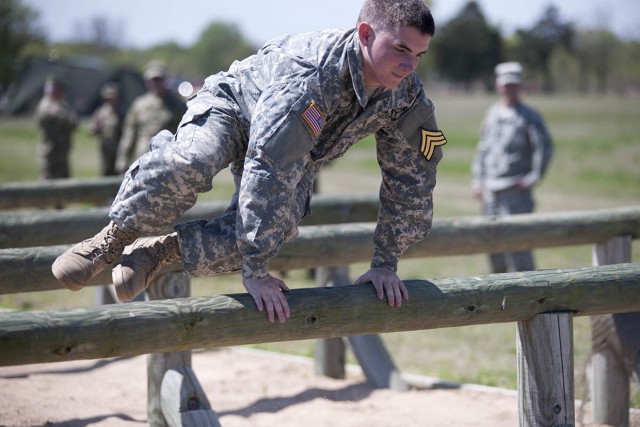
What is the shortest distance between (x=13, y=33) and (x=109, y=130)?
162 feet

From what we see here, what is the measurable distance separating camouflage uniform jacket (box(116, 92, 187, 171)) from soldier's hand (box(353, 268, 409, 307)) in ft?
22.4

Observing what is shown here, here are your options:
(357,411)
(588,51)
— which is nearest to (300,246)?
(357,411)

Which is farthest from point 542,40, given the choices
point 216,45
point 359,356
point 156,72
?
point 216,45

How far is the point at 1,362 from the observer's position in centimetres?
255

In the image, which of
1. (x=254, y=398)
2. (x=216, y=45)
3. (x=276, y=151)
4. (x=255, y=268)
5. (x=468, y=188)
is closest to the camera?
(x=276, y=151)

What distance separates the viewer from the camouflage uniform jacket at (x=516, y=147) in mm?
8297

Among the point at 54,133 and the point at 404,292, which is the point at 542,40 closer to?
the point at 54,133

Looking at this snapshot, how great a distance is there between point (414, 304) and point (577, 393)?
97.0 inches

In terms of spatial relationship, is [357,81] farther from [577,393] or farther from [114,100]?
[114,100]

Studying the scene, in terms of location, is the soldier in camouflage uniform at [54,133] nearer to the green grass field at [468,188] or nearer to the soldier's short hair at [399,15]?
the green grass field at [468,188]

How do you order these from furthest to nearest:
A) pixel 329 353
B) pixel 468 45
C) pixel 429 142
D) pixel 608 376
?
1. pixel 468 45
2. pixel 329 353
3. pixel 608 376
4. pixel 429 142

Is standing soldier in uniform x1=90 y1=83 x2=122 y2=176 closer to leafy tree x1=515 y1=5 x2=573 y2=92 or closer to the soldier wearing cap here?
the soldier wearing cap

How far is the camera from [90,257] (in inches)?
125

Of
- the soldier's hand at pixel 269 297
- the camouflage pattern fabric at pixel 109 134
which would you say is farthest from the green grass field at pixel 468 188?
the soldier's hand at pixel 269 297
